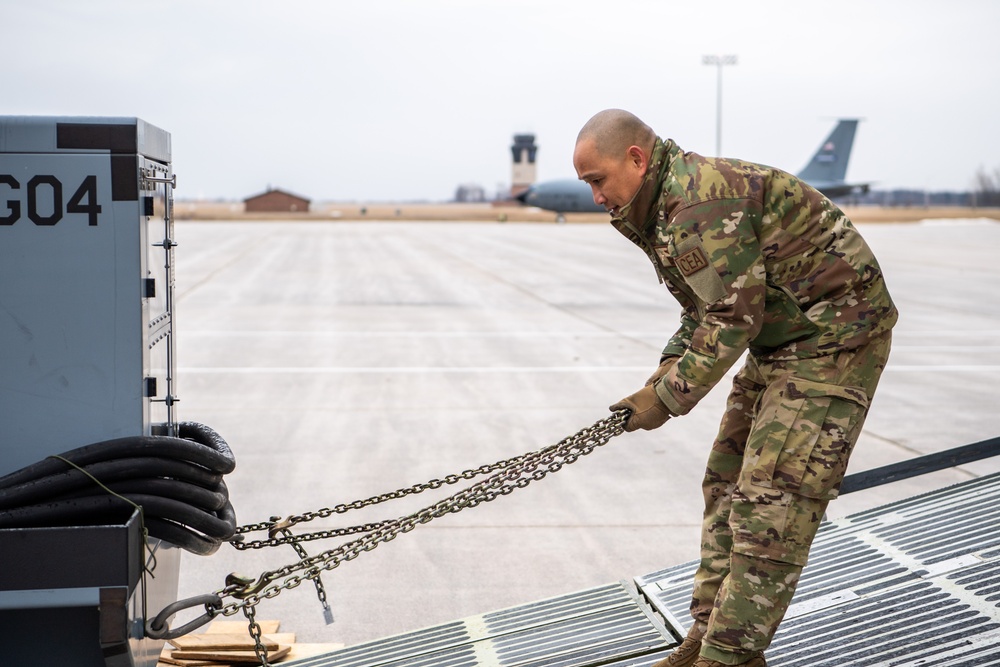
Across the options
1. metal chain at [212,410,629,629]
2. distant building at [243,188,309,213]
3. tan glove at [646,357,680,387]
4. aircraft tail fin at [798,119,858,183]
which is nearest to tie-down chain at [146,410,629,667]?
metal chain at [212,410,629,629]

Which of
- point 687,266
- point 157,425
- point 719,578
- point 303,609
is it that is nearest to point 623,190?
point 687,266

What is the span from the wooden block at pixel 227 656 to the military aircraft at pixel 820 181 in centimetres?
6453

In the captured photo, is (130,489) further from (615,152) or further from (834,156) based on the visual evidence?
(834,156)

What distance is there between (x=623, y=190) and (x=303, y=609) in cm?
281

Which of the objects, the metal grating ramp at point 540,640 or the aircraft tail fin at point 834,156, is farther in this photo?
the aircraft tail fin at point 834,156

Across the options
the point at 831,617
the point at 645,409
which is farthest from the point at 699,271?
the point at 831,617

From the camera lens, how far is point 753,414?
3.49 metres

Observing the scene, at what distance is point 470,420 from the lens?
9.00 m

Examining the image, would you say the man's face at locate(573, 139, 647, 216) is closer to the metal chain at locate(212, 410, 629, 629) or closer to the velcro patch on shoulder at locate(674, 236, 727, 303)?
the velcro patch on shoulder at locate(674, 236, 727, 303)

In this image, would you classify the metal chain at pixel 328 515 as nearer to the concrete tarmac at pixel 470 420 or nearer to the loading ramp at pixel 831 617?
the loading ramp at pixel 831 617

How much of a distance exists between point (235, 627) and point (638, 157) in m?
2.88

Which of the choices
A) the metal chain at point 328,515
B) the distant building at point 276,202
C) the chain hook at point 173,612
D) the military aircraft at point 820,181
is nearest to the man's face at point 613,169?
the metal chain at point 328,515

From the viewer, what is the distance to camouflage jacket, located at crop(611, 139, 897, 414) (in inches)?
120

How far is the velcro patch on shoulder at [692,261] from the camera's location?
3.04 meters
